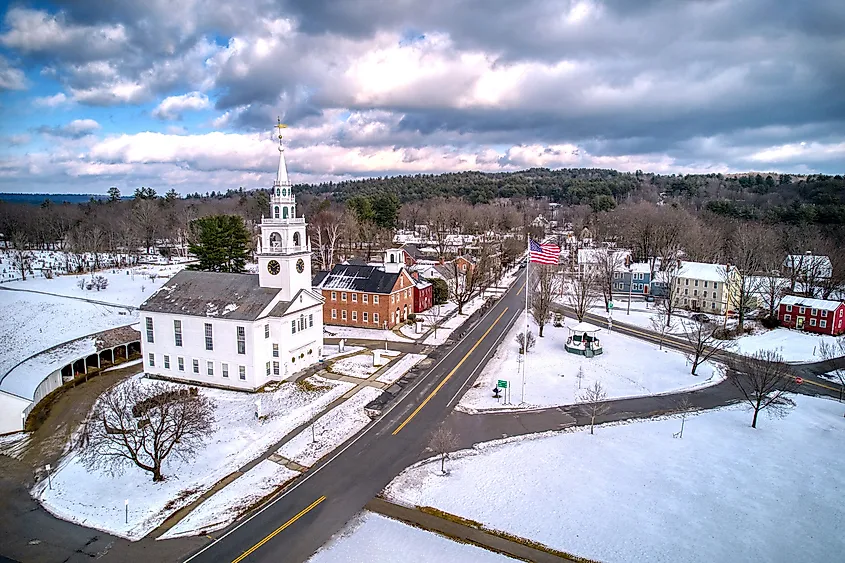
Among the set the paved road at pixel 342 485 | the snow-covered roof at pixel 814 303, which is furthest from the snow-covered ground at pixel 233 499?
the snow-covered roof at pixel 814 303

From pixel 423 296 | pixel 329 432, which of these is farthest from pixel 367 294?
pixel 329 432

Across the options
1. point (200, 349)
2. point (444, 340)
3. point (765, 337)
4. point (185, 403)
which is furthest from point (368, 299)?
point (765, 337)

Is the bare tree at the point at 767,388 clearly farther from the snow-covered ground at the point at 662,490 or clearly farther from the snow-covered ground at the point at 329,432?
the snow-covered ground at the point at 329,432

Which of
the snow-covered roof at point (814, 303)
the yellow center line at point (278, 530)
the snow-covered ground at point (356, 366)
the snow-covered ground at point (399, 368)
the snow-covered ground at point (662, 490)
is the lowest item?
the snow-covered ground at point (662, 490)

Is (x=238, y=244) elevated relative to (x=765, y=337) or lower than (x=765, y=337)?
elevated

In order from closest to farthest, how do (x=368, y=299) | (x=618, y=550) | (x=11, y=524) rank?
(x=618, y=550), (x=11, y=524), (x=368, y=299)

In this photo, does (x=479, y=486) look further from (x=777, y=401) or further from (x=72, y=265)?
(x=72, y=265)

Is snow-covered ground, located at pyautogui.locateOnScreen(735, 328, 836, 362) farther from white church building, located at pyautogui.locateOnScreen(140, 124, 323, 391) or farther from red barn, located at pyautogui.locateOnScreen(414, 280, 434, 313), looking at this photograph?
white church building, located at pyautogui.locateOnScreen(140, 124, 323, 391)
